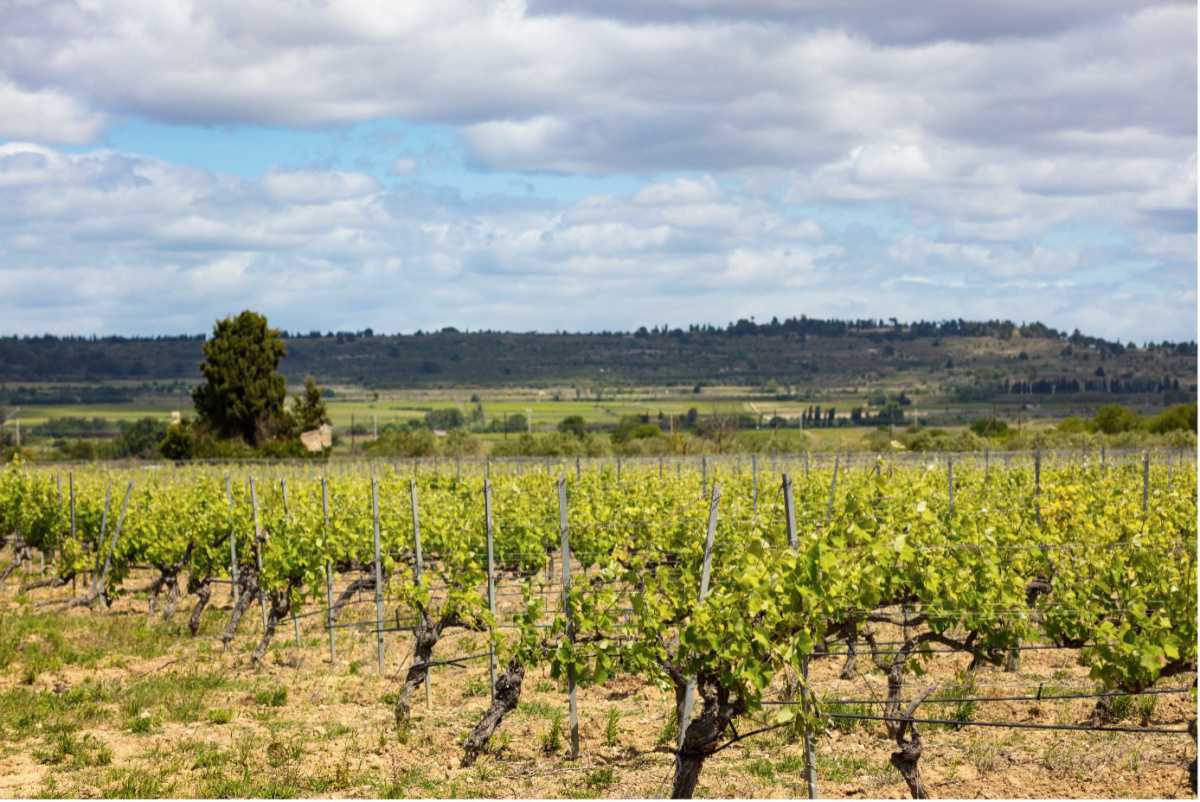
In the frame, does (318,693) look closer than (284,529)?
Yes

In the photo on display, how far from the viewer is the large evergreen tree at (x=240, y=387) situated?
177ft

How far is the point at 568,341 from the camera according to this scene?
178250 millimetres

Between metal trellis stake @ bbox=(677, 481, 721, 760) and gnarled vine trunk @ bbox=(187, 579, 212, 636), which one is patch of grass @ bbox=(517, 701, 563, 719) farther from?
gnarled vine trunk @ bbox=(187, 579, 212, 636)

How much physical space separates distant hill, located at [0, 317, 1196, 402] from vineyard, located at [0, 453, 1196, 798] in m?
119

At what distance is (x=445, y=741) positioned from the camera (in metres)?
10.5

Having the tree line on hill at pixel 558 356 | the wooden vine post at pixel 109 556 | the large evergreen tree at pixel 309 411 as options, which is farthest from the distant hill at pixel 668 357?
the wooden vine post at pixel 109 556

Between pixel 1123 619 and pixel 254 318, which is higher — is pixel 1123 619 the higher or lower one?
the lower one

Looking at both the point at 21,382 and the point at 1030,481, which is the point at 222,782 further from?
the point at 21,382

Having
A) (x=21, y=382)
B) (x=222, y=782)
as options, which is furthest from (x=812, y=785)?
(x=21, y=382)

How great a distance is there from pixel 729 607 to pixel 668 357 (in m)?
161

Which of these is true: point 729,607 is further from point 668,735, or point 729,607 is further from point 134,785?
point 134,785

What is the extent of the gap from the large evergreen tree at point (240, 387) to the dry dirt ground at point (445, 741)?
1584 inches

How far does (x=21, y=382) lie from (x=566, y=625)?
159m

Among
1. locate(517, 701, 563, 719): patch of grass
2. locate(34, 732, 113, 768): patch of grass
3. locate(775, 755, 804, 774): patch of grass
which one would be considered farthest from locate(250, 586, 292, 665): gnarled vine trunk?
locate(775, 755, 804, 774): patch of grass
